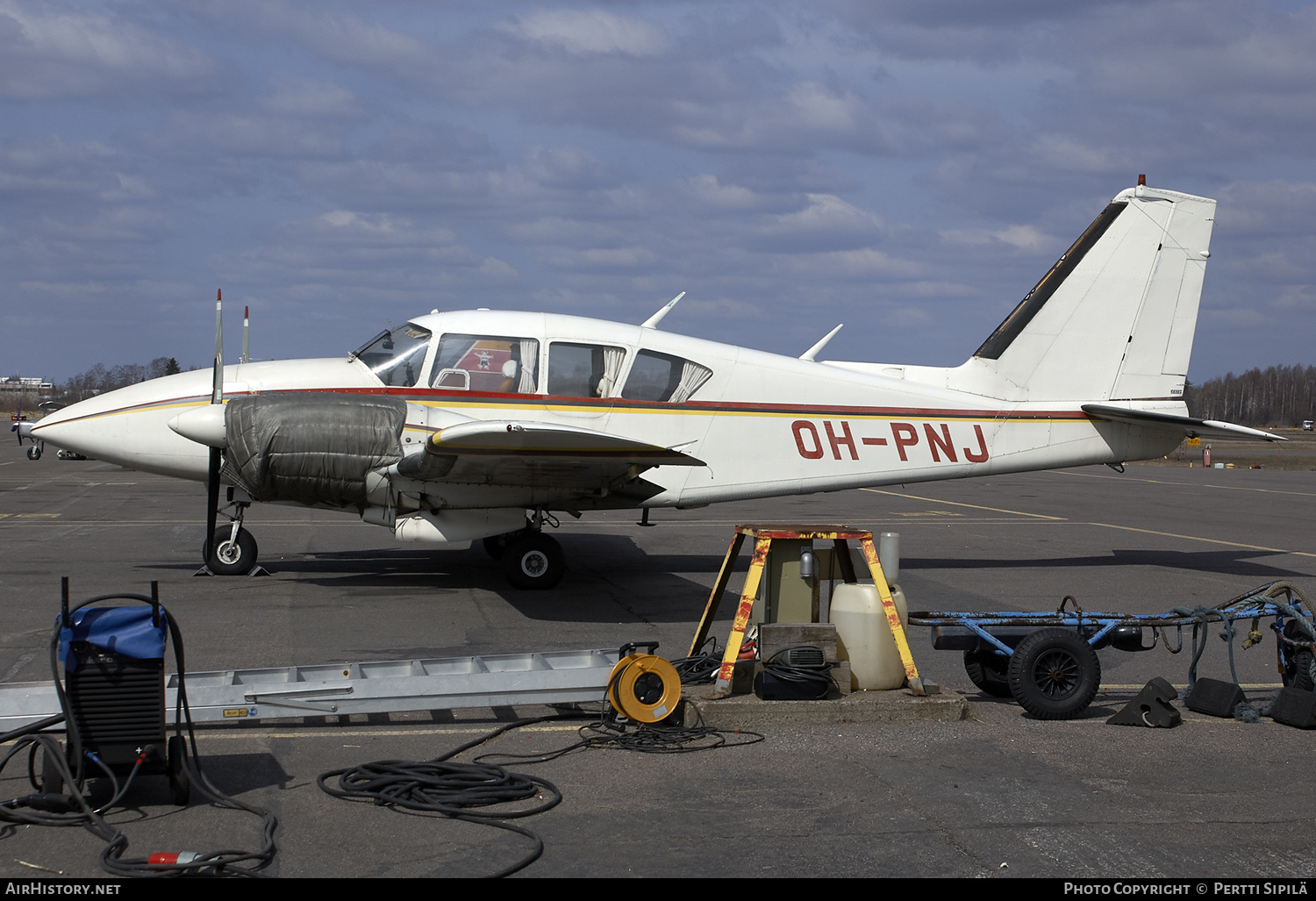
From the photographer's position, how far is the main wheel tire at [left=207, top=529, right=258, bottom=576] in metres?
11.0

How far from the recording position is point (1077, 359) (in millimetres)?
12500

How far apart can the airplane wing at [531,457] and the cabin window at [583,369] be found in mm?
990

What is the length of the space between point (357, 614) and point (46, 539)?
693 centimetres

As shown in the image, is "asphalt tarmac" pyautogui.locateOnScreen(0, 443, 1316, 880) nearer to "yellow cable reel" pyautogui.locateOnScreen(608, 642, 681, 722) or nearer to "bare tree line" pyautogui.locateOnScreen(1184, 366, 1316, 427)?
"yellow cable reel" pyautogui.locateOnScreen(608, 642, 681, 722)

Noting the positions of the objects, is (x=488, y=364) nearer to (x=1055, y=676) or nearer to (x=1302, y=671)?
(x=1055, y=676)

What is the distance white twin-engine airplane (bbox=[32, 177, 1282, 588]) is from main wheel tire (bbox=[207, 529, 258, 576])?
0.02 meters

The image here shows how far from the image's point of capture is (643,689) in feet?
19.0

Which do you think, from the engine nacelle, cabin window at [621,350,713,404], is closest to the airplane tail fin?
cabin window at [621,350,713,404]

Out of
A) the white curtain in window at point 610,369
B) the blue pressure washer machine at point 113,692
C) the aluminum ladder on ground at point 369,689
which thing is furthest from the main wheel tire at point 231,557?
the blue pressure washer machine at point 113,692

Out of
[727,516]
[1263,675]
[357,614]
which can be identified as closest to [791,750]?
[1263,675]

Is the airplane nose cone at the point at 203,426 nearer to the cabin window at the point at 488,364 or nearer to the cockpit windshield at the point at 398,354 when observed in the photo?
the cockpit windshield at the point at 398,354

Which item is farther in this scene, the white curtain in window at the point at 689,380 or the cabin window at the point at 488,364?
the white curtain in window at the point at 689,380

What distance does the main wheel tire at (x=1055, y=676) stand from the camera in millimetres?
6219
